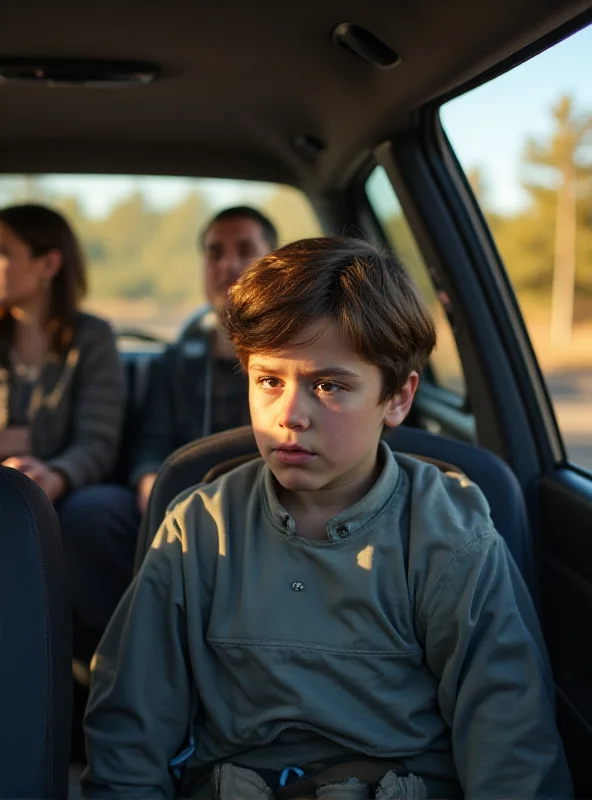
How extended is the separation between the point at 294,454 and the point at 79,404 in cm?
158

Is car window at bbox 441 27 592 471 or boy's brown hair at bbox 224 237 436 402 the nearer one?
boy's brown hair at bbox 224 237 436 402

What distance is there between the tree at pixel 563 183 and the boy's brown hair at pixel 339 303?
33.3 inches

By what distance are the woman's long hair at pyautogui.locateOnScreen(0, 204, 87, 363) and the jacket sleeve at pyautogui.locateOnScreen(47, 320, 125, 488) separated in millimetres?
92

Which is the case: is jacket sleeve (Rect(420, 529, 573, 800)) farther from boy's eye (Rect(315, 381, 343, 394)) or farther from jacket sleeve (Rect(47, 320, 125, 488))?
jacket sleeve (Rect(47, 320, 125, 488))

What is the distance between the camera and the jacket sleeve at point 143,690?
138 cm

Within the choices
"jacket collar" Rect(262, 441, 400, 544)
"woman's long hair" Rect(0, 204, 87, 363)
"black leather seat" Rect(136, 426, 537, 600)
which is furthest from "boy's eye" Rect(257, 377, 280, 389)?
"woman's long hair" Rect(0, 204, 87, 363)

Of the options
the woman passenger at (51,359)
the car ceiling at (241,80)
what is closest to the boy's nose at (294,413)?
the car ceiling at (241,80)

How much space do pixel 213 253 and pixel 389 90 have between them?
1.06 meters

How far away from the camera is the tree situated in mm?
2170

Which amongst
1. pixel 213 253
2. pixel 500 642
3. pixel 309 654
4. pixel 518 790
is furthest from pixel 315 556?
pixel 213 253

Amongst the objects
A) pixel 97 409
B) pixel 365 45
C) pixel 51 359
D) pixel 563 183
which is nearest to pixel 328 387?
pixel 365 45

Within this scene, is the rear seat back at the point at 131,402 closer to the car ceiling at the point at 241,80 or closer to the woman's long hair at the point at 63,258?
the woman's long hair at the point at 63,258

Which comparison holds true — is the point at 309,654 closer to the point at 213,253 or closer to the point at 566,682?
the point at 566,682

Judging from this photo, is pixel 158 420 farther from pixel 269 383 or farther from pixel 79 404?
pixel 269 383
